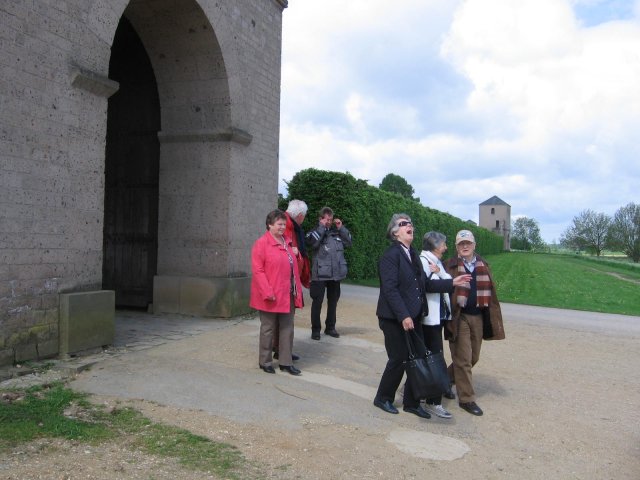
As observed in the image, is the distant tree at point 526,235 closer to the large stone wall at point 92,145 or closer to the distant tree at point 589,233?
the distant tree at point 589,233

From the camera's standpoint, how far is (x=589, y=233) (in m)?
92.9

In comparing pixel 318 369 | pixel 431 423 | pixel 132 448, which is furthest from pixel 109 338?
pixel 431 423

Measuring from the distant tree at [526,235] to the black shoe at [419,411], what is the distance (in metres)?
131

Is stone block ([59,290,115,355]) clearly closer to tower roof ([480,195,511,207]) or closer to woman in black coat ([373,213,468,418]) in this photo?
woman in black coat ([373,213,468,418])

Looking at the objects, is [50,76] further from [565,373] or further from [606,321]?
[606,321]

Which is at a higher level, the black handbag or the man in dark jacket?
the man in dark jacket

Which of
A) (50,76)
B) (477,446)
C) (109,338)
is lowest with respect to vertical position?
(477,446)

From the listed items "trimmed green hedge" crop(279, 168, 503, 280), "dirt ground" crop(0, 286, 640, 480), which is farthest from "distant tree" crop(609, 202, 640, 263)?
"dirt ground" crop(0, 286, 640, 480)

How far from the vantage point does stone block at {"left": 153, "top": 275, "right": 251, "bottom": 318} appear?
29.6ft

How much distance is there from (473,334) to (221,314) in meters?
4.81

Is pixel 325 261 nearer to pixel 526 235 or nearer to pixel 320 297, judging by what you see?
pixel 320 297

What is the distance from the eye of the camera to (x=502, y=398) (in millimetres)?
5852

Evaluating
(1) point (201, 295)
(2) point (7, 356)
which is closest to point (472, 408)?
(2) point (7, 356)

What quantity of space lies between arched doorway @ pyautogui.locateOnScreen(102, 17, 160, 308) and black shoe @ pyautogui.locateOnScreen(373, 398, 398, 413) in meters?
Answer: 5.60
